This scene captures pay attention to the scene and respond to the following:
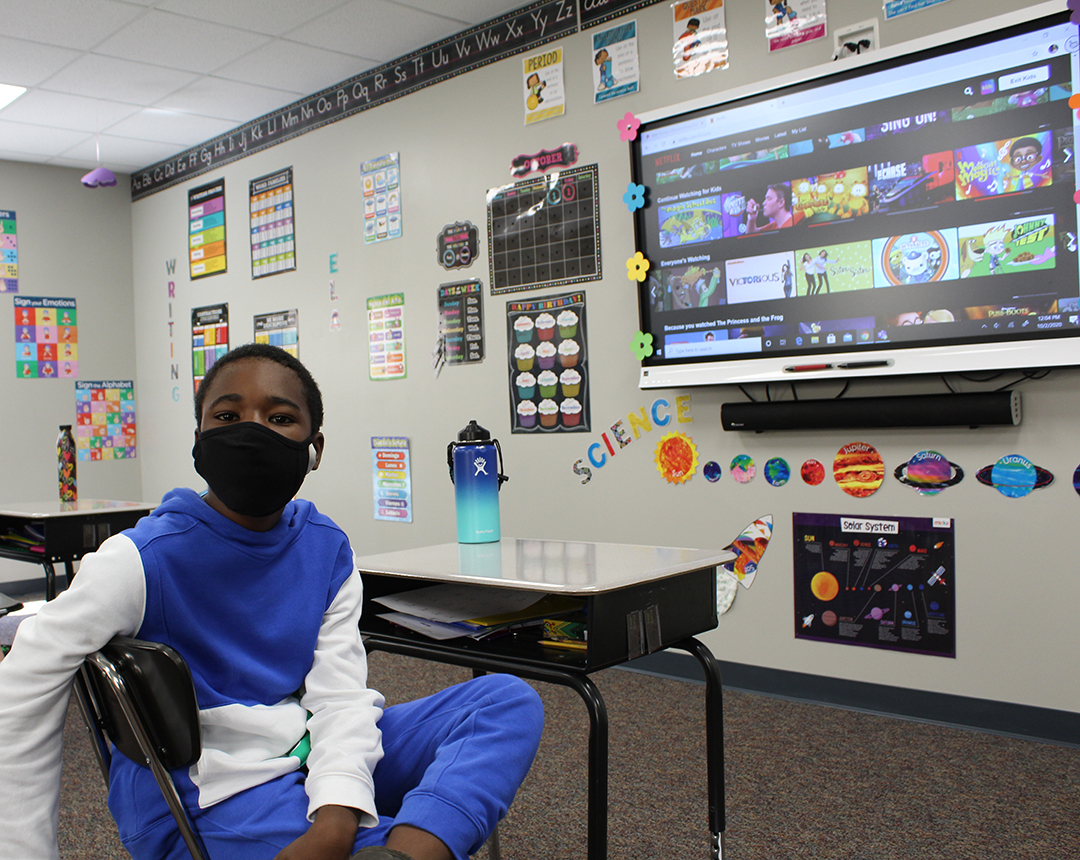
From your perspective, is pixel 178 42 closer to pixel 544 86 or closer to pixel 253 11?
pixel 253 11

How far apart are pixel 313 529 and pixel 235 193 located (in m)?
4.23

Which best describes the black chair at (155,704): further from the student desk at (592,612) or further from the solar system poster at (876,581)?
the solar system poster at (876,581)

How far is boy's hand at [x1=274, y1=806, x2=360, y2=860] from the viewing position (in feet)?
3.34

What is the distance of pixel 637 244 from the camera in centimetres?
313

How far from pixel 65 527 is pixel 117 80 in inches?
85.9

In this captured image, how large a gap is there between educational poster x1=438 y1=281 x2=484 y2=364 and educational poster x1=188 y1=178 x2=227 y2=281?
1.90m

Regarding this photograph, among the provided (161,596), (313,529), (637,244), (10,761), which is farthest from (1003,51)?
(10,761)

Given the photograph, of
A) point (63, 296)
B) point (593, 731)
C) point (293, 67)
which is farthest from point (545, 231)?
point (63, 296)

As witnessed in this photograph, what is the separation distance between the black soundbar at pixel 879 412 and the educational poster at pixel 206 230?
3.45 meters

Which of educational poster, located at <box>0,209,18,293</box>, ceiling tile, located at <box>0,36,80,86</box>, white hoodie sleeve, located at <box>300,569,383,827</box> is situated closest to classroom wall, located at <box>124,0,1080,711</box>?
educational poster, located at <box>0,209,18,293</box>

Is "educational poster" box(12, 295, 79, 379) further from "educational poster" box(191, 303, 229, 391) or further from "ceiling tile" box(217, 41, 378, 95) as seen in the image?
"ceiling tile" box(217, 41, 378, 95)

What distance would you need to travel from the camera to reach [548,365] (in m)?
3.55

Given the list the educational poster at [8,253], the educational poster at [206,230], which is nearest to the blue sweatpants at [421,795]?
the educational poster at [206,230]

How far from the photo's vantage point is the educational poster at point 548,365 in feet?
11.3
